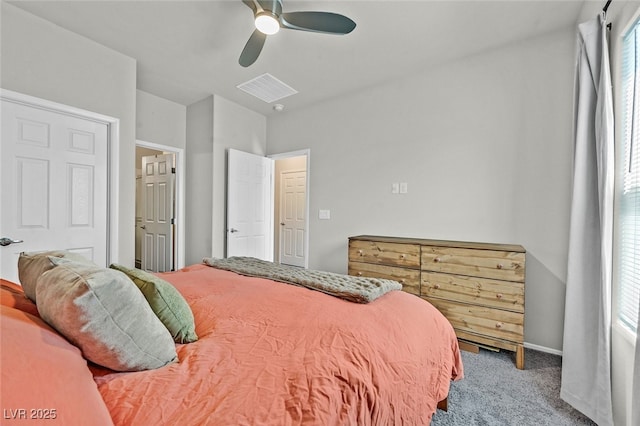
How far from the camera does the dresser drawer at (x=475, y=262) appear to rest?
219cm

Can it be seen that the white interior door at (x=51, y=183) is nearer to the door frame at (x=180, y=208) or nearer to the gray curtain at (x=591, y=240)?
the door frame at (x=180, y=208)

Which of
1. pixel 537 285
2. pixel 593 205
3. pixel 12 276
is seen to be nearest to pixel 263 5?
pixel 593 205

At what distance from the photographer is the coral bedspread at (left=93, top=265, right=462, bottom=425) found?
29.9 inches

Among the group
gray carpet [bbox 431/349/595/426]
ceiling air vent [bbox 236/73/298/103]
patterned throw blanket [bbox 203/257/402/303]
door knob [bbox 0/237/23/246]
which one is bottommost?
gray carpet [bbox 431/349/595/426]

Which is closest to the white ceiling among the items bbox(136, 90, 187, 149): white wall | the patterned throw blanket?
bbox(136, 90, 187, 149): white wall

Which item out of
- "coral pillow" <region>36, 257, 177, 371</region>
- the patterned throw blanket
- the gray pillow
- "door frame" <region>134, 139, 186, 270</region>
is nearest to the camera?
"coral pillow" <region>36, 257, 177, 371</region>

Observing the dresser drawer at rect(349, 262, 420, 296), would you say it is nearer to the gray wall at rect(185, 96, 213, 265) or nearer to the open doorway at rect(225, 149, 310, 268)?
the open doorway at rect(225, 149, 310, 268)

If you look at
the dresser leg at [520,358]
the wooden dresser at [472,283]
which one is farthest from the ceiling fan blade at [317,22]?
the dresser leg at [520,358]

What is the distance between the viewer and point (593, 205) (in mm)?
1718

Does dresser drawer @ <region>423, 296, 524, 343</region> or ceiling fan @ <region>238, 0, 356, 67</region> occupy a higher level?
ceiling fan @ <region>238, 0, 356, 67</region>

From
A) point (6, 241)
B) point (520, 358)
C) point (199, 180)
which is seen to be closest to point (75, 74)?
point (6, 241)

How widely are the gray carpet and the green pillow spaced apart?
4.69ft

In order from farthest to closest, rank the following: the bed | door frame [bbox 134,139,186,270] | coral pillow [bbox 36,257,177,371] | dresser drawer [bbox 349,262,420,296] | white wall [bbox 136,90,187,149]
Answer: door frame [bbox 134,139,186,270] → white wall [bbox 136,90,187,149] → dresser drawer [bbox 349,262,420,296] → coral pillow [bbox 36,257,177,371] → the bed

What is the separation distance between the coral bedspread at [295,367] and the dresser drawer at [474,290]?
0.91m
